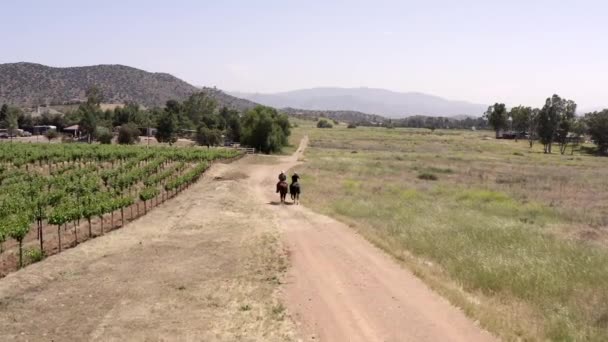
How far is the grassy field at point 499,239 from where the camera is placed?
14.5m

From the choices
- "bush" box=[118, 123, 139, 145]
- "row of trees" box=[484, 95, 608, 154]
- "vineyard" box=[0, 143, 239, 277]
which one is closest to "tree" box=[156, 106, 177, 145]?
"bush" box=[118, 123, 139, 145]

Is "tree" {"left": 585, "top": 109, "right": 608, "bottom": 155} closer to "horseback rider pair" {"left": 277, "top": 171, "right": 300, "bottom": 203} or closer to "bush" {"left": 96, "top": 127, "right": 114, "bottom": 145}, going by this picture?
"bush" {"left": 96, "top": 127, "right": 114, "bottom": 145}

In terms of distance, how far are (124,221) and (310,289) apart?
1644 cm

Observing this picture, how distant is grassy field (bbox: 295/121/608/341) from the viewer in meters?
14.5

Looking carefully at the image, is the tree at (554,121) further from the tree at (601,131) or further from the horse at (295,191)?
the horse at (295,191)

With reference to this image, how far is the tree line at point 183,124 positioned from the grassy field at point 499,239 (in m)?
35.6

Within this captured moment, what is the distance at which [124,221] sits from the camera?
29.2 metres

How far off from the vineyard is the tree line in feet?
69.0

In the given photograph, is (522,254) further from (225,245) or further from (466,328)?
(225,245)

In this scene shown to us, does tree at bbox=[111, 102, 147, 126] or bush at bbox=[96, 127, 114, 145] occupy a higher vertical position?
tree at bbox=[111, 102, 147, 126]

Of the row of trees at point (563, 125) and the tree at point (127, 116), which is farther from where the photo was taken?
the tree at point (127, 116)

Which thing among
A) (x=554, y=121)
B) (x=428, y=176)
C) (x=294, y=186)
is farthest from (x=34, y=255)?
(x=554, y=121)

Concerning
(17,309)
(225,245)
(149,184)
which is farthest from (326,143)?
(17,309)

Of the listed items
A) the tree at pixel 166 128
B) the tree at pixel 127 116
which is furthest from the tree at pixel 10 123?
the tree at pixel 166 128
